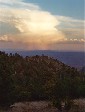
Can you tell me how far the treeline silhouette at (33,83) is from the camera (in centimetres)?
1911

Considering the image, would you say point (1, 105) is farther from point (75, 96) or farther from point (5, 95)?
point (75, 96)

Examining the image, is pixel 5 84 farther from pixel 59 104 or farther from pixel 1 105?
pixel 59 104

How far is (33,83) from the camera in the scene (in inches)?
948

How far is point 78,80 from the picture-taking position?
23859mm

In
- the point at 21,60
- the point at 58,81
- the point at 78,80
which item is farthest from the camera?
the point at 21,60

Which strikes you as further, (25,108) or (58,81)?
(58,81)

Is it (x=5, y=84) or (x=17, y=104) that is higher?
(x=5, y=84)

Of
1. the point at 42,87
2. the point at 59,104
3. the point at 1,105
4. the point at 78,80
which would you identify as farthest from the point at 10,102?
the point at 78,80

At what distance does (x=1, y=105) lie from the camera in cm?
1936

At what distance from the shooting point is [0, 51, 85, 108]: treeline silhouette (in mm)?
19109

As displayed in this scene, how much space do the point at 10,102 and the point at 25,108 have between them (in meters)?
0.94

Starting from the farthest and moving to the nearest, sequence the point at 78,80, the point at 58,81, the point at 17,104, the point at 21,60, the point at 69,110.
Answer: the point at 21,60 < the point at 78,80 < the point at 58,81 < the point at 17,104 < the point at 69,110

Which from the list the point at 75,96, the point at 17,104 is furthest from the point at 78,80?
the point at 17,104

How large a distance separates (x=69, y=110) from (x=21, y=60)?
1269 cm
